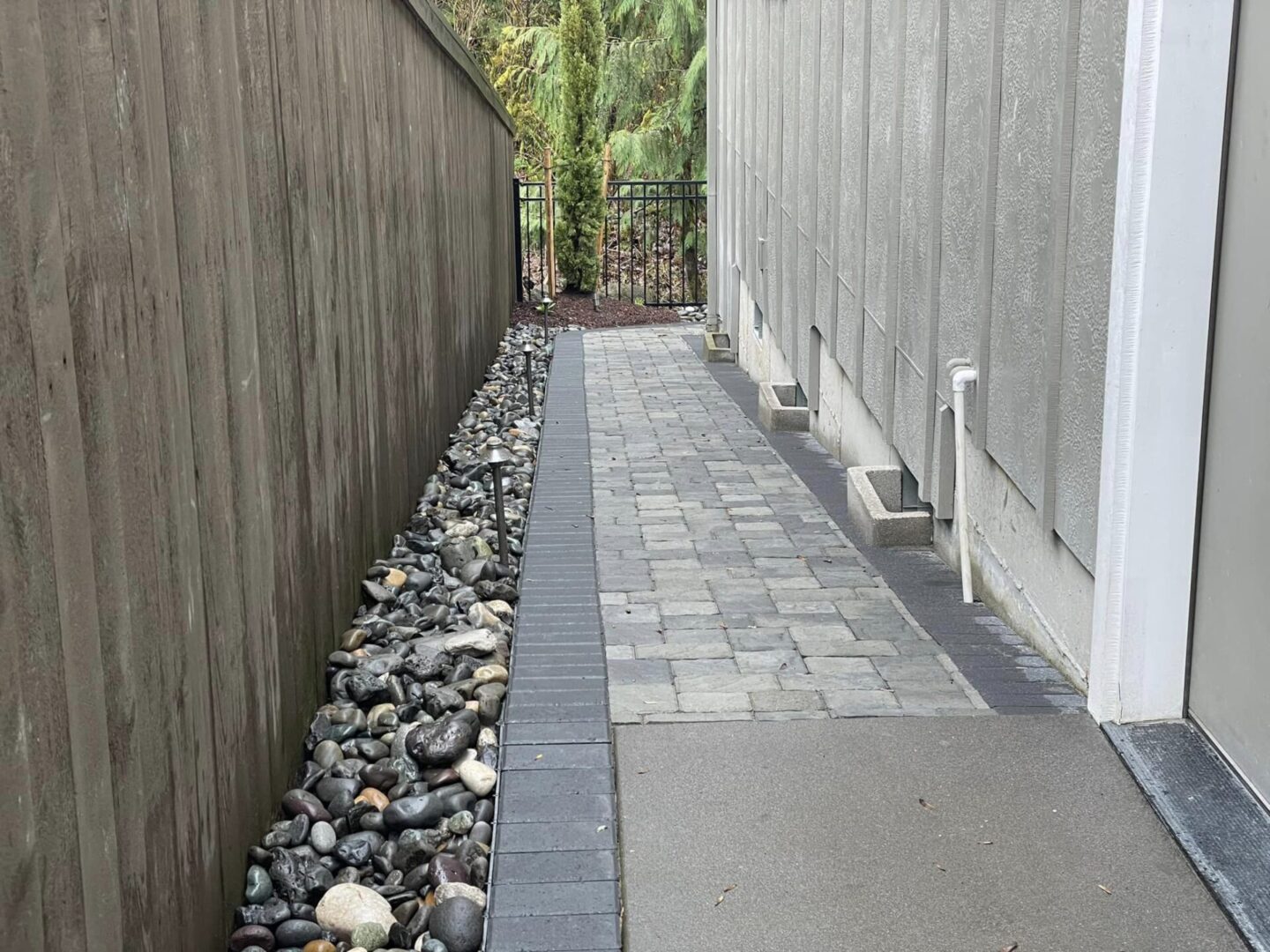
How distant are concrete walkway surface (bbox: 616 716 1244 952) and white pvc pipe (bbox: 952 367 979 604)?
1295mm

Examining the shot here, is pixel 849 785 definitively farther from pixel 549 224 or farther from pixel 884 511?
pixel 549 224

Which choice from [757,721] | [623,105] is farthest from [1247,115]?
[623,105]

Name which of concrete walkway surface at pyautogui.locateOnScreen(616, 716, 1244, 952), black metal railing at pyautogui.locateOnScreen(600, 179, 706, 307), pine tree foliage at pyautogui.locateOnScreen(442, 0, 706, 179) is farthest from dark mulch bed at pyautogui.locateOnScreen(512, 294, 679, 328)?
concrete walkway surface at pyautogui.locateOnScreen(616, 716, 1244, 952)

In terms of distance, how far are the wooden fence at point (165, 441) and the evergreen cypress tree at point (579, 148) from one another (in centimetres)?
1495

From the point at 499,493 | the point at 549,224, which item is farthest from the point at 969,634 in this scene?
the point at 549,224

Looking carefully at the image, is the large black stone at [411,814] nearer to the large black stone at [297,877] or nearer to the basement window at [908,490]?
the large black stone at [297,877]

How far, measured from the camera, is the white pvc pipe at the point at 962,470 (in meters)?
5.34

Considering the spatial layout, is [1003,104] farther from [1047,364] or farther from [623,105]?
[623,105]

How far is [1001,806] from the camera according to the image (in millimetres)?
3594

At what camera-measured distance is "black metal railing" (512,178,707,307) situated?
20.0 meters

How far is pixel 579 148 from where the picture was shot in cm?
1975

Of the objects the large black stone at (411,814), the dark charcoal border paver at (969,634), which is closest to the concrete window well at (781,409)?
the dark charcoal border paver at (969,634)

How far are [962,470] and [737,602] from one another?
106 cm

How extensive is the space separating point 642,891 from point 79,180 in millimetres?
2039
